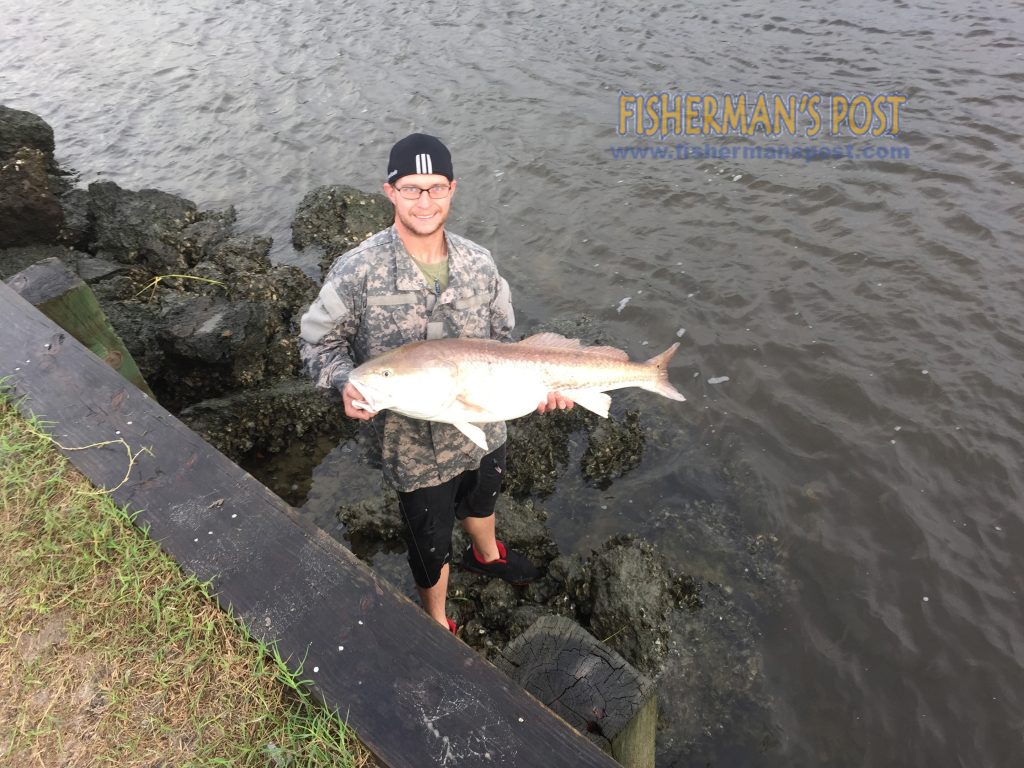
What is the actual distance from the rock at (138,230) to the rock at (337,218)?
77.9 inches

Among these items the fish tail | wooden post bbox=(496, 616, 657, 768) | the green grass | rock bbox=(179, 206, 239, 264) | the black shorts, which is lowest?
rock bbox=(179, 206, 239, 264)

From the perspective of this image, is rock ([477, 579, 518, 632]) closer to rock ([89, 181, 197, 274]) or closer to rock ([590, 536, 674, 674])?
rock ([590, 536, 674, 674])

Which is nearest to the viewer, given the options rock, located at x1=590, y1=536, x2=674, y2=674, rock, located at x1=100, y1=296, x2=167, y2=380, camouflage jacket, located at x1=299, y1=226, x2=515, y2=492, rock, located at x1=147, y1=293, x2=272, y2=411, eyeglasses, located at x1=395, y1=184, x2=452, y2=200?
eyeglasses, located at x1=395, y1=184, x2=452, y2=200

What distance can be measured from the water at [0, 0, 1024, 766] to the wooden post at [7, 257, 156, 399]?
4786 mm

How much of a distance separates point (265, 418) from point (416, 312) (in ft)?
13.4

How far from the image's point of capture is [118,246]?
412 inches

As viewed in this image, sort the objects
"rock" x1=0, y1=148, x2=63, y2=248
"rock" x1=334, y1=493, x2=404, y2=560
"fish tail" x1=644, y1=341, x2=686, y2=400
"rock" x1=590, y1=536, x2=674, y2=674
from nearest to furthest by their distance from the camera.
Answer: "fish tail" x1=644, y1=341, x2=686, y2=400
"rock" x1=590, y1=536, x2=674, y2=674
"rock" x1=334, y1=493, x2=404, y2=560
"rock" x1=0, y1=148, x2=63, y2=248

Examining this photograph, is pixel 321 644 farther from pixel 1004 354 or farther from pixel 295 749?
pixel 1004 354

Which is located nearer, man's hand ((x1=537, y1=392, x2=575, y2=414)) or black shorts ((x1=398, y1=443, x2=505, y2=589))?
man's hand ((x1=537, y1=392, x2=575, y2=414))

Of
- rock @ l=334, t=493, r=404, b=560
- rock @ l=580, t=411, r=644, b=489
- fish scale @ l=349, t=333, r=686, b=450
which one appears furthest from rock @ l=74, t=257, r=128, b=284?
fish scale @ l=349, t=333, r=686, b=450

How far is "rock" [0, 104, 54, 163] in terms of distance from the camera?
1173cm

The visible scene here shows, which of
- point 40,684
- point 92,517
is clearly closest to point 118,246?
point 92,517

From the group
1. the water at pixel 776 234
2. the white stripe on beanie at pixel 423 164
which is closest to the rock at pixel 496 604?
the water at pixel 776 234

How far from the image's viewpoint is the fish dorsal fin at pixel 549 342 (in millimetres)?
4094
